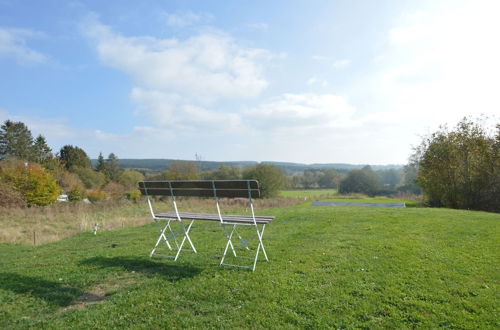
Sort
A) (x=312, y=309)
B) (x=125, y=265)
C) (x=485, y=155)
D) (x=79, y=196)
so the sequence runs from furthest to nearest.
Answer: (x=79, y=196)
(x=485, y=155)
(x=125, y=265)
(x=312, y=309)

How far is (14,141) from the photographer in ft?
167

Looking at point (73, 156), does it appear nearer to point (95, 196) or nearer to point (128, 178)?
point (128, 178)

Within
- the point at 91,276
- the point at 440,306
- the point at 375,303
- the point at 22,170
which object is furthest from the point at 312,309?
the point at 22,170

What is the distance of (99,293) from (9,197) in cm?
2757

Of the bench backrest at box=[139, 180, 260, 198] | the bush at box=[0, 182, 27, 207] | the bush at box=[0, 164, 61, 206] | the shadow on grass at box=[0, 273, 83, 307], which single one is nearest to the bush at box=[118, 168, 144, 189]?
the bush at box=[0, 164, 61, 206]

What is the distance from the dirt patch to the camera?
4.09 m

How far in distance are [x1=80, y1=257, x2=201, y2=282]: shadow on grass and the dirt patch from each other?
1.50 feet

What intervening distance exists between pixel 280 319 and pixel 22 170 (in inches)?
1376

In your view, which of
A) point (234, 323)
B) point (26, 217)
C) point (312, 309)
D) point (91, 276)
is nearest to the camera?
point (234, 323)

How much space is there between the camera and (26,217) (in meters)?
20.7

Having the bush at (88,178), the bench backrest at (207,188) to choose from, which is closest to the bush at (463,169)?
the bench backrest at (207,188)

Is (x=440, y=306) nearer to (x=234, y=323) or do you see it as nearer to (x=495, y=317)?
(x=495, y=317)

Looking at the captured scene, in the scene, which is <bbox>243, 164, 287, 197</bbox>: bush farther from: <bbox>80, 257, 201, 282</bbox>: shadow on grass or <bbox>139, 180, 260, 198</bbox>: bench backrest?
<bbox>80, 257, 201, 282</bbox>: shadow on grass

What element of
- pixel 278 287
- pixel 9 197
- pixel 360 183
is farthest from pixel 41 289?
pixel 360 183
